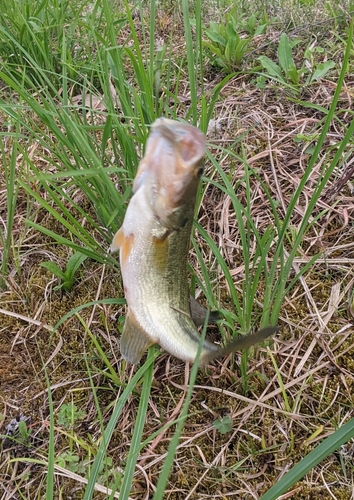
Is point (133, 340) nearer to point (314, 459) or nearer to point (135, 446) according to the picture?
point (135, 446)

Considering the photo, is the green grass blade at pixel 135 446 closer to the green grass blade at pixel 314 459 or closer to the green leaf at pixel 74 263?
the green grass blade at pixel 314 459

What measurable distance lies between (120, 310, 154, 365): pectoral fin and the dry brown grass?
5.8 inches

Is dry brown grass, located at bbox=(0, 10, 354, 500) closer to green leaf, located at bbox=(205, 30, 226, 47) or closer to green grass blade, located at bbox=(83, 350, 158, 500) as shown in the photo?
green grass blade, located at bbox=(83, 350, 158, 500)

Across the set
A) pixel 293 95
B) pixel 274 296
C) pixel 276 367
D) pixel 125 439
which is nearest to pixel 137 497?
pixel 125 439

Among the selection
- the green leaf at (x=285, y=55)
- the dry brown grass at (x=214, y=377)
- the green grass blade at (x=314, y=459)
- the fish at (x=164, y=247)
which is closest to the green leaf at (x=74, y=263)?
the dry brown grass at (x=214, y=377)

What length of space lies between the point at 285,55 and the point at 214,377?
1905 millimetres

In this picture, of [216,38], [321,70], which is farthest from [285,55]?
[216,38]

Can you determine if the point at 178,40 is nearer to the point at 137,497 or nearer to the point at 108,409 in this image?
the point at 108,409

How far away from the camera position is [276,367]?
1645 millimetres

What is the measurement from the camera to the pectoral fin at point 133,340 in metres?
1.48

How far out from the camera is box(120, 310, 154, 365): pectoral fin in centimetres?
148

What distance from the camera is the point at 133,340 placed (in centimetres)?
151

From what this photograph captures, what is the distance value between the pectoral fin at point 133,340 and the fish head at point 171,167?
375 millimetres

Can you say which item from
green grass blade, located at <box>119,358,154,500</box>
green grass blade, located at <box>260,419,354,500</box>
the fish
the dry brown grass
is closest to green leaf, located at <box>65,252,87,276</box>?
the dry brown grass
